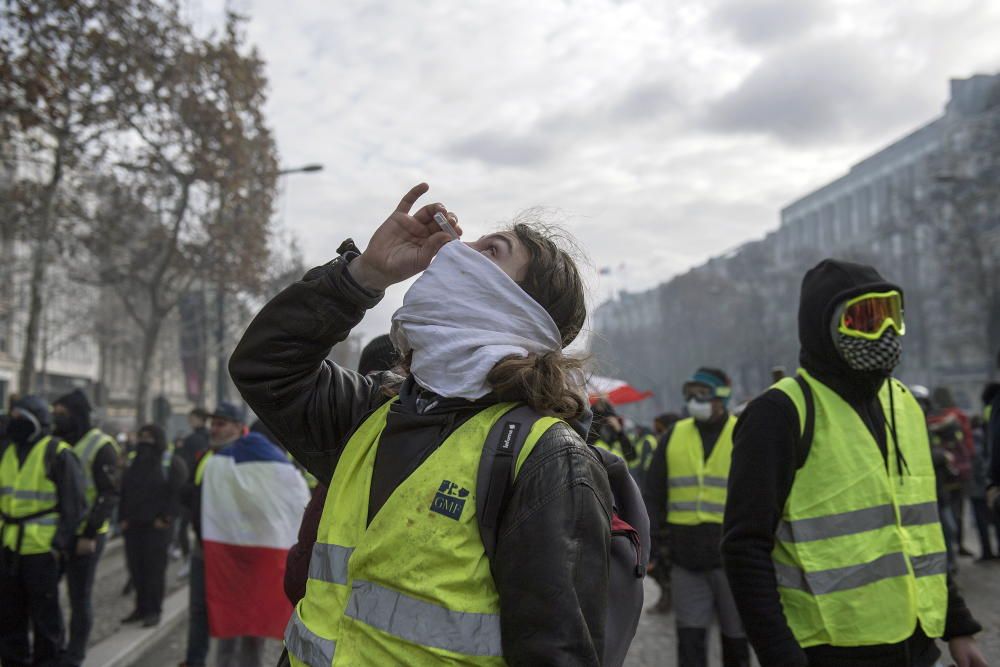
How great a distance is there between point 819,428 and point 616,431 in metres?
6.99

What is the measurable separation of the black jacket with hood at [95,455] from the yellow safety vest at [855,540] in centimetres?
580

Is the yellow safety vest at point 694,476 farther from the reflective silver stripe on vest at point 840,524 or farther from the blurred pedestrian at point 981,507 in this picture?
the blurred pedestrian at point 981,507

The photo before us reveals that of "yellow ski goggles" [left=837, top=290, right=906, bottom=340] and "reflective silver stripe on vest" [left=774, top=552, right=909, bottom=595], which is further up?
"yellow ski goggles" [left=837, top=290, right=906, bottom=340]

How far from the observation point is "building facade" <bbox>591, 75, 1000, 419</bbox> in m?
35.4

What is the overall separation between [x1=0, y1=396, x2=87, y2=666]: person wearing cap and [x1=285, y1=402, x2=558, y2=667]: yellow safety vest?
17.1 feet

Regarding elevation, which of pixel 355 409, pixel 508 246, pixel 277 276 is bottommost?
pixel 355 409

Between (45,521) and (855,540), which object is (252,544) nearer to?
(45,521)

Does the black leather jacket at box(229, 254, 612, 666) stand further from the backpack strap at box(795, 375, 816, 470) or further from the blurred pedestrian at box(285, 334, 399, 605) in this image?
the backpack strap at box(795, 375, 816, 470)

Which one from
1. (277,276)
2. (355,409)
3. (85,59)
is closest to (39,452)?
(355,409)

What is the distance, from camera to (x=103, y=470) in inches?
299

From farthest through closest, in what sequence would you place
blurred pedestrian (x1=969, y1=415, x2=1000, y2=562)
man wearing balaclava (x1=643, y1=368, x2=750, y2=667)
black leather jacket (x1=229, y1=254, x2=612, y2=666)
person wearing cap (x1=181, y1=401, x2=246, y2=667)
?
1. blurred pedestrian (x1=969, y1=415, x2=1000, y2=562)
2. person wearing cap (x1=181, y1=401, x2=246, y2=667)
3. man wearing balaclava (x1=643, y1=368, x2=750, y2=667)
4. black leather jacket (x1=229, y1=254, x2=612, y2=666)

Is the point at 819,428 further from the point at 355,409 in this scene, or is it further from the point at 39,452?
the point at 39,452

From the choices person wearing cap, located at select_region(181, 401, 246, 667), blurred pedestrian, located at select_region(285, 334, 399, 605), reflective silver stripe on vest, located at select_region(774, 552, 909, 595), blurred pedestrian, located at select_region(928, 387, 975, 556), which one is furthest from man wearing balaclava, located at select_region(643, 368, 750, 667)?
blurred pedestrian, located at select_region(928, 387, 975, 556)

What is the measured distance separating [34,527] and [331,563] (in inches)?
208
